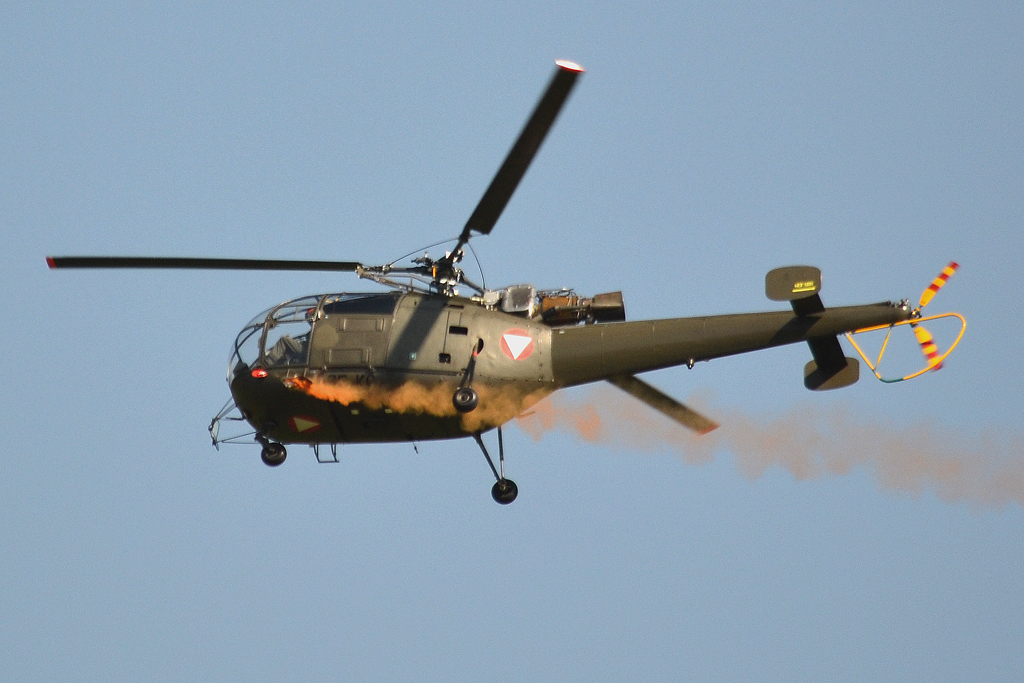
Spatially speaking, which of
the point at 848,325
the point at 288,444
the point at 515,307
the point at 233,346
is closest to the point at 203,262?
the point at 233,346

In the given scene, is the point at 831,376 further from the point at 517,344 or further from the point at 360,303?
the point at 360,303

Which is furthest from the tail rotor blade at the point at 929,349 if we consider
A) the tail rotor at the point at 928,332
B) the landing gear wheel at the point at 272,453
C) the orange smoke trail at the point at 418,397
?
the landing gear wheel at the point at 272,453

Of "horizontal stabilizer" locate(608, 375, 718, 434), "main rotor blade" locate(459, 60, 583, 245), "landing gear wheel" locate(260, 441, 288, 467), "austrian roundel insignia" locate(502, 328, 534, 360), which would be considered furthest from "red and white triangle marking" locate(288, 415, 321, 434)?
"horizontal stabilizer" locate(608, 375, 718, 434)

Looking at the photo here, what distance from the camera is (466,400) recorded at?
78.4ft

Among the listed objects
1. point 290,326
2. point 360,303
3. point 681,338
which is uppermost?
point 360,303

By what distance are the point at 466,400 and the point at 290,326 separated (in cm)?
348

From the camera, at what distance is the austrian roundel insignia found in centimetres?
2450

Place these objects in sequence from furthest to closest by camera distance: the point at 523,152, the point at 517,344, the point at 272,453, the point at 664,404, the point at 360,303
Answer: the point at 272,453 → the point at 664,404 → the point at 360,303 → the point at 517,344 → the point at 523,152

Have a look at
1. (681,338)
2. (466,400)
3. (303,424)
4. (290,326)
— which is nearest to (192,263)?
(290,326)

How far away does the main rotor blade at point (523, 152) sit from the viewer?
2000 cm

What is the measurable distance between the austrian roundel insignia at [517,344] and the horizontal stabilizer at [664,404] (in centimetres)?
149

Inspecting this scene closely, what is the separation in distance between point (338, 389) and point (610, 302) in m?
4.89

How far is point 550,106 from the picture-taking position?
20344 millimetres

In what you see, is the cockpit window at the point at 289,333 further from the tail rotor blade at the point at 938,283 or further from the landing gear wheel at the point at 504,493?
the tail rotor blade at the point at 938,283
